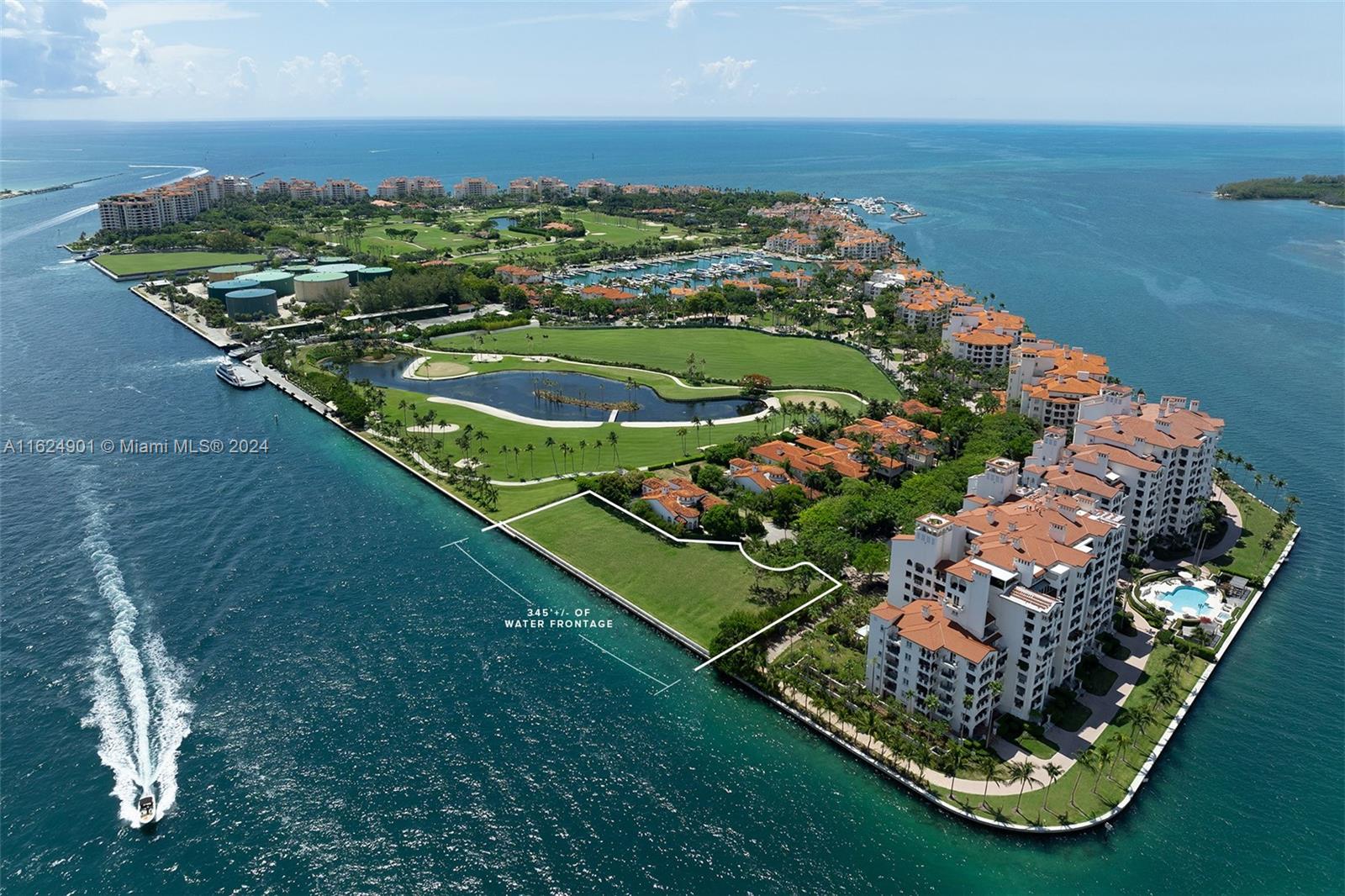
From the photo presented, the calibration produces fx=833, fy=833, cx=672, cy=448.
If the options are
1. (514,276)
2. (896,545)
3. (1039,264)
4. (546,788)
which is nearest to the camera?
(546,788)

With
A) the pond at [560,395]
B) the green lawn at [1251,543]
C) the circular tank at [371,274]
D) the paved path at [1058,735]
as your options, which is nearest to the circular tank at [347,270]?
the circular tank at [371,274]

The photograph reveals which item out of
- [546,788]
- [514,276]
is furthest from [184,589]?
[514,276]

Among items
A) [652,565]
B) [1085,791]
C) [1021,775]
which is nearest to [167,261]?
[652,565]

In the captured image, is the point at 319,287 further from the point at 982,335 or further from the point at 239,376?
the point at 982,335

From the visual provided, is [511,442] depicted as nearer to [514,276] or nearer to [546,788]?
[546,788]

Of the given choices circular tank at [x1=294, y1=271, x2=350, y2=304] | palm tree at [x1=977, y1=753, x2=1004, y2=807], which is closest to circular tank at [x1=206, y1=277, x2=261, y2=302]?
circular tank at [x1=294, y1=271, x2=350, y2=304]

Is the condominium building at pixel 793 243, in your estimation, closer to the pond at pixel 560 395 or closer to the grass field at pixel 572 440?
the pond at pixel 560 395
